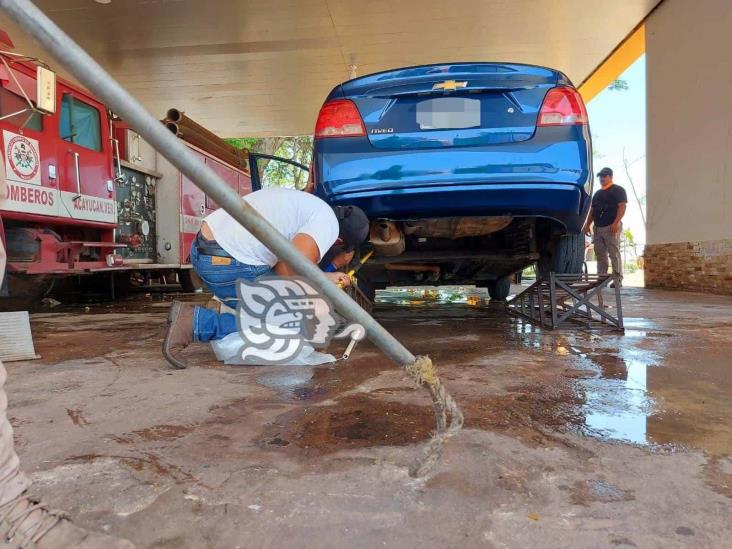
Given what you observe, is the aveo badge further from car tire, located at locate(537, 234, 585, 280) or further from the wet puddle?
car tire, located at locate(537, 234, 585, 280)

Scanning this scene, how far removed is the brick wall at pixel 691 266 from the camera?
23.6ft

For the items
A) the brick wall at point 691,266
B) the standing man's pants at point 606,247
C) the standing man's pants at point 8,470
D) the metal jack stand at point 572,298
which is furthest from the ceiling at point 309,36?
the standing man's pants at point 8,470

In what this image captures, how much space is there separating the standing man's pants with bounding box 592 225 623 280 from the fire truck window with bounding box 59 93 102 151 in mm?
6511

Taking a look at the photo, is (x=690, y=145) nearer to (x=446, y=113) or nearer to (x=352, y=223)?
(x=446, y=113)

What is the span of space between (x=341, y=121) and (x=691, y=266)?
7.06 m

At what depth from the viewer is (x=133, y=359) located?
3162 millimetres

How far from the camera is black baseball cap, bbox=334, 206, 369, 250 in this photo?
2877 millimetres

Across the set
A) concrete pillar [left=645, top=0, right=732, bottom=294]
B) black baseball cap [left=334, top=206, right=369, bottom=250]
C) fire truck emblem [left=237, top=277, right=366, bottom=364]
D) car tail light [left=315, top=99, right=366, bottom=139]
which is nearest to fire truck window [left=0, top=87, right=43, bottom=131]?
car tail light [left=315, top=99, right=366, bottom=139]

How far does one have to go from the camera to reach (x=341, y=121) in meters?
3.04

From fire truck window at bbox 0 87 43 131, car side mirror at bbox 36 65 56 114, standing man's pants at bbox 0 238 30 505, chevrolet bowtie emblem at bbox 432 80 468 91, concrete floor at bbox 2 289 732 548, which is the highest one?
fire truck window at bbox 0 87 43 131

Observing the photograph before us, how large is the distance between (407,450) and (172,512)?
2.34 ft

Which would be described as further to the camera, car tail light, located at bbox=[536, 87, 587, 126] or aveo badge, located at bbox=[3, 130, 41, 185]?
aveo badge, located at bbox=[3, 130, 41, 185]

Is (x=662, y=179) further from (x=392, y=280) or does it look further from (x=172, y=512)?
(x=172, y=512)

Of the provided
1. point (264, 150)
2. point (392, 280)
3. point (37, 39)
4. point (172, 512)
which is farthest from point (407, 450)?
point (264, 150)
